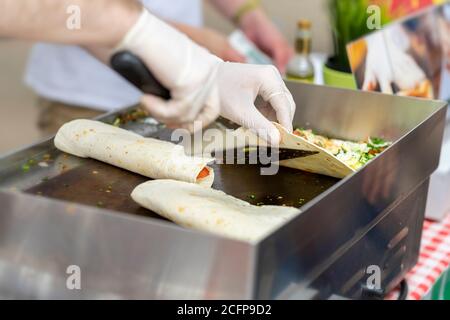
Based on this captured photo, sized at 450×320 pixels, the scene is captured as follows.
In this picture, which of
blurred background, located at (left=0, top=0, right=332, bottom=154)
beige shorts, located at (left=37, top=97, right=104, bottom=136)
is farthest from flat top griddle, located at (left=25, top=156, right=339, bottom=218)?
blurred background, located at (left=0, top=0, right=332, bottom=154)

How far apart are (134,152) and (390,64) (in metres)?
0.78

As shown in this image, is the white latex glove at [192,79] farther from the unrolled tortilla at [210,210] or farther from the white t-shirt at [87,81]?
the white t-shirt at [87,81]

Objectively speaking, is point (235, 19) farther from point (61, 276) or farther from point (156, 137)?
point (61, 276)

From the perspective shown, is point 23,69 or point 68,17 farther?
point 23,69

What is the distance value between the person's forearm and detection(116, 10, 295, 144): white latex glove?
25 millimetres

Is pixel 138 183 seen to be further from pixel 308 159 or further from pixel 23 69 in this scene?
pixel 23 69

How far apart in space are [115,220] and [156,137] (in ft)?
2.06

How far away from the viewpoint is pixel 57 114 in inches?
90.8

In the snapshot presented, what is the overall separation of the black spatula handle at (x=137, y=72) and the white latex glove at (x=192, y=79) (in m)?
0.01

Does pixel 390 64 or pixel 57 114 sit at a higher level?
pixel 390 64

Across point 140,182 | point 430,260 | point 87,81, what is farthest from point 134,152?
point 87,81

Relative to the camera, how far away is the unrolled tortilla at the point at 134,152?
51.5 inches

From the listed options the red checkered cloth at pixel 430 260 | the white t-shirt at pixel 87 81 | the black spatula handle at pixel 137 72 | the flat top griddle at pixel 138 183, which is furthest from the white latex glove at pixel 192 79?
the white t-shirt at pixel 87 81

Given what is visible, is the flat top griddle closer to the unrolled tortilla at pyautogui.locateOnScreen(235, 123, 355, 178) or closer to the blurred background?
the unrolled tortilla at pyautogui.locateOnScreen(235, 123, 355, 178)
